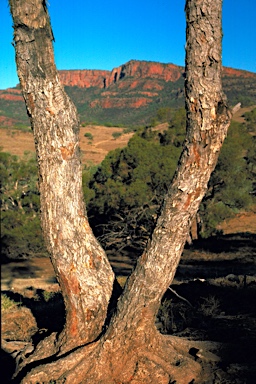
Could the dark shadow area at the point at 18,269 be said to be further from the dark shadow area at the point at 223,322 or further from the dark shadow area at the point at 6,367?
the dark shadow area at the point at 6,367

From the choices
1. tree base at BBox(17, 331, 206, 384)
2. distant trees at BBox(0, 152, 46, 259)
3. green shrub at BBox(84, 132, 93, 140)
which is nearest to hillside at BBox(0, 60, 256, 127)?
green shrub at BBox(84, 132, 93, 140)

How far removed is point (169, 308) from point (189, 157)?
10.2 ft

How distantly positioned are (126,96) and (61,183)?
312 ft

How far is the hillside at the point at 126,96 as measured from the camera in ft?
239

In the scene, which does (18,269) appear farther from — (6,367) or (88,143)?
(88,143)

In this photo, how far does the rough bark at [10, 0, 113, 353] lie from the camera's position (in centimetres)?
327

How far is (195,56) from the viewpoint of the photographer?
2.92 metres

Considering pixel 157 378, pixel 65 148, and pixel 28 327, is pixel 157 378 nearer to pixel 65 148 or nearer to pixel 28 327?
pixel 65 148

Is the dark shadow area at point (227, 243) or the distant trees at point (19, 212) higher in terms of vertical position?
the distant trees at point (19, 212)

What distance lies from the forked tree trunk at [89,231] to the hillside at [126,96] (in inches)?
2283

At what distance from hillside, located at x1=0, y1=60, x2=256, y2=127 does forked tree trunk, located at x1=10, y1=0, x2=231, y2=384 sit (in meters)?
58.0

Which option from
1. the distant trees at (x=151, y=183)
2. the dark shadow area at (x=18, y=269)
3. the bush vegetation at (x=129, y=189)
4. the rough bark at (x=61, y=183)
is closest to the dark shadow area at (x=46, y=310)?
the rough bark at (x=61, y=183)

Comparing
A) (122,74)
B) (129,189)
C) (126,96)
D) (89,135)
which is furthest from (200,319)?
(122,74)

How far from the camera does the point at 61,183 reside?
11.5 ft
